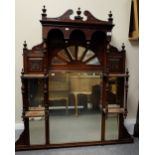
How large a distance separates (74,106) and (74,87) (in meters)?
0.26

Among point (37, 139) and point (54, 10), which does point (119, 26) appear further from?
point (37, 139)

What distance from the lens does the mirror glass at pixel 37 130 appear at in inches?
96.2

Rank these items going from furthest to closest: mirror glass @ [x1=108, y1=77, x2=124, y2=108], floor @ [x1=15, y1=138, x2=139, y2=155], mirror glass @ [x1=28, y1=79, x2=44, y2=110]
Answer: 1. mirror glass @ [x1=108, y1=77, x2=124, y2=108]
2. mirror glass @ [x1=28, y1=79, x2=44, y2=110]
3. floor @ [x1=15, y1=138, x2=139, y2=155]

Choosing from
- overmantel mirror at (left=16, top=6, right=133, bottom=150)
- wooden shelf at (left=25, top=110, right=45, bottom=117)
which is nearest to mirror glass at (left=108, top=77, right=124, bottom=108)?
overmantel mirror at (left=16, top=6, right=133, bottom=150)

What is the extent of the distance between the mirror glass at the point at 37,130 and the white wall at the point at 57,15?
255 mm

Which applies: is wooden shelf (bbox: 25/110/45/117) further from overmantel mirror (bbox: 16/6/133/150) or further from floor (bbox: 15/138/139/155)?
floor (bbox: 15/138/139/155)

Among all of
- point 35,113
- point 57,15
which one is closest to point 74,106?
point 35,113

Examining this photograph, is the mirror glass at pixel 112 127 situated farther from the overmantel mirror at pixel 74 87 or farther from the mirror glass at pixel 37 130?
the mirror glass at pixel 37 130

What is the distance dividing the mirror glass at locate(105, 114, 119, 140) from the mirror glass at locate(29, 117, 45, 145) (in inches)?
33.1

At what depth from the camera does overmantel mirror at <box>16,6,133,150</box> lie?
2326 mm
